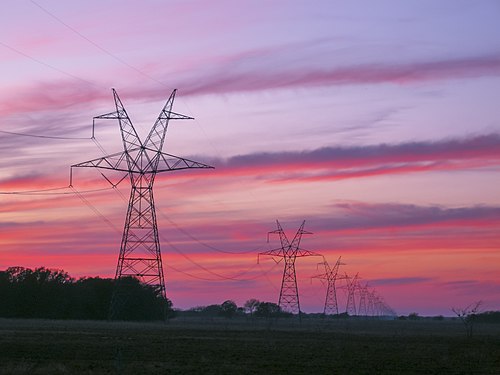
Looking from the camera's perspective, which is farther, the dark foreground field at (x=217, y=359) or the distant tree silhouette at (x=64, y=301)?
the distant tree silhouette at (x=64, y=301)

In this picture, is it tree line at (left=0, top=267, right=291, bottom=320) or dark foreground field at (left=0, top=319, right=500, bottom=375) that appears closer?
dark foreground field at (left=0, top=319, right=500, bottom=375)

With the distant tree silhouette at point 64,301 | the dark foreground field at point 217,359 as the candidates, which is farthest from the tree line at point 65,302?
the dark foreground field at point 217,359

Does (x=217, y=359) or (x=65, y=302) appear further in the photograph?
(x=65, y=302)

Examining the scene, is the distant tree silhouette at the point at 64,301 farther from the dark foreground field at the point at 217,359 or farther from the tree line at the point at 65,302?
the dark foreground field at the point at 217,359

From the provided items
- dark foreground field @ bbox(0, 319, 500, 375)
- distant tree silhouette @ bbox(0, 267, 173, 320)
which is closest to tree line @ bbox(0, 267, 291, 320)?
distant tree silhouette @ bbox(0, 267, 173, 320)

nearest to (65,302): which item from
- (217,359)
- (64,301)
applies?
(64,301)

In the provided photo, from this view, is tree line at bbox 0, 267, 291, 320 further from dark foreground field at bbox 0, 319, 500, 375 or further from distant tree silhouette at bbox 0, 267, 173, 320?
dark foreground field at bbox 0, 319, 500, 375

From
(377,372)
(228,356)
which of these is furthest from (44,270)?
(377,372)

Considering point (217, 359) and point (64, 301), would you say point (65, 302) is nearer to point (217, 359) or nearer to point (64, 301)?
point (64, 301)

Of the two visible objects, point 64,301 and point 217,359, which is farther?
point 64,301

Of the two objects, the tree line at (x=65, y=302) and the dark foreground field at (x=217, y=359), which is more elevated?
the tree line at (x=65, y=302)

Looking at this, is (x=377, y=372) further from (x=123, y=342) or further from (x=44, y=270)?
(x=44, y=270)

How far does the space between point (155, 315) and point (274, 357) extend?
92.9 m

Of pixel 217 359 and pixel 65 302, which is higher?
pixel 65 302
